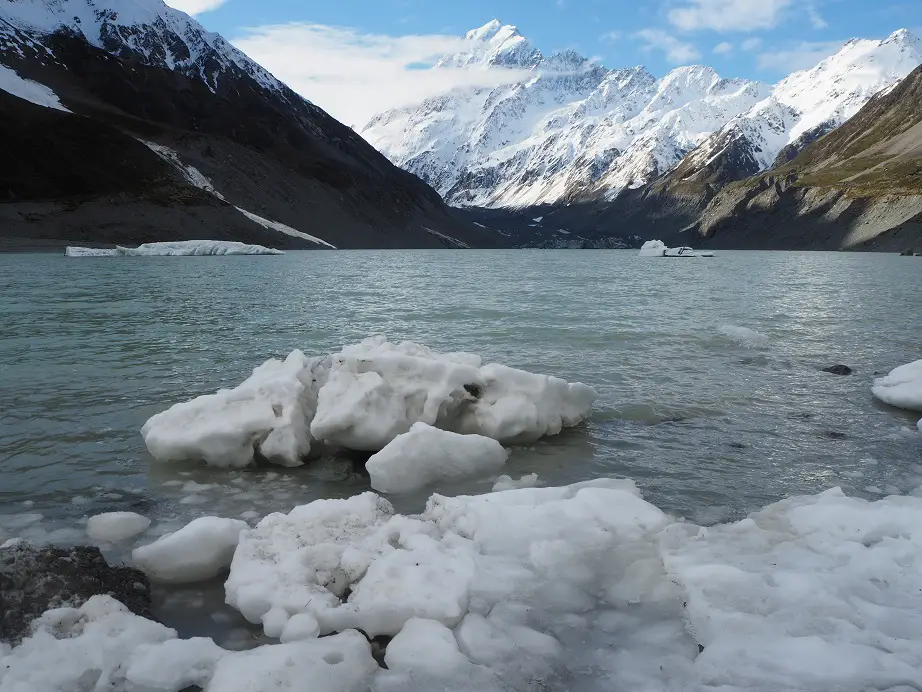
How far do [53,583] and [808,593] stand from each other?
5.87 m

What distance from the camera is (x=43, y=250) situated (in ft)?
316

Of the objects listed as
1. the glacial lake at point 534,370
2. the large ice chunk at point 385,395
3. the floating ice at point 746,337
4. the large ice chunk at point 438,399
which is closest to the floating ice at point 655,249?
the glacial lake at point 534,370

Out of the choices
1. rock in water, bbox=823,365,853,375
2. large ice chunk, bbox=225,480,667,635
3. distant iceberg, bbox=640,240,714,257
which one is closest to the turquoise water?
rock in water, bbox=823,365,853,375

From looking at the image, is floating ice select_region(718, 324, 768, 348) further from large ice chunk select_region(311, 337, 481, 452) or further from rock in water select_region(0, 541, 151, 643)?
rock in water select_region(0, 541, 151, 643)

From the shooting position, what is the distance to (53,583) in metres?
5.05

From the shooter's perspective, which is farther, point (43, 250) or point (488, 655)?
point (43, 250)

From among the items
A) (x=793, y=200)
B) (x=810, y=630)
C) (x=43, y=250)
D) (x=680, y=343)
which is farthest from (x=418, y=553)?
(x=793, y=200)

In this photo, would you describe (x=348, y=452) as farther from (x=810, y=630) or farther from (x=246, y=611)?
(x=810, y=630)

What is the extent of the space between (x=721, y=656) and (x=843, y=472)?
198 inches

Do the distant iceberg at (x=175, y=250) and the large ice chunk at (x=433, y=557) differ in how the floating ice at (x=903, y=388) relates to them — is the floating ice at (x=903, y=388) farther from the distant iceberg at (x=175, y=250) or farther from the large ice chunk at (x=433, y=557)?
the distant iceberg at (x=175, y=250)

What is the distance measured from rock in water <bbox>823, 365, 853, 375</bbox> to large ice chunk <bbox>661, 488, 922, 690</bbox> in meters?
8.63

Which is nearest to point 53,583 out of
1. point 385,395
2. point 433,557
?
point 433,557

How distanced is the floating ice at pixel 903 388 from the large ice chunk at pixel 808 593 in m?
5.40

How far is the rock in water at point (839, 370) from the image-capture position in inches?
576
